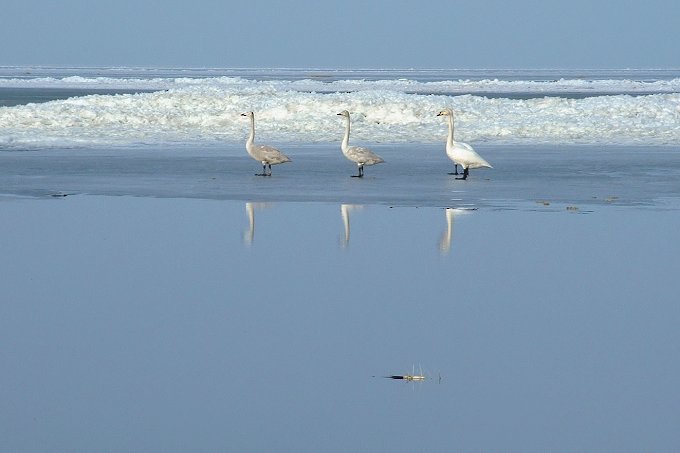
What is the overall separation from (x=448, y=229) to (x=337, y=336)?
16.0 ft

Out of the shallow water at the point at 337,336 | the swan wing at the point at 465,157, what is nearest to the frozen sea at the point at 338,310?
the shallow water at the point at 337,336

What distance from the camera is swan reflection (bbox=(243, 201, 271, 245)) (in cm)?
1180

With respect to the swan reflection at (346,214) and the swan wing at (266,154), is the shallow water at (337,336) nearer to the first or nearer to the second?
the swan reflection at (346,214)

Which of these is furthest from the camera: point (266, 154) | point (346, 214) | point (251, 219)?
point (266, 154)

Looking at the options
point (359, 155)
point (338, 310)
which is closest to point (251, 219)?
point (338, 310)

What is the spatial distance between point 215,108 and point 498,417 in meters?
29.6

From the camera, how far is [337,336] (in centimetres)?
774

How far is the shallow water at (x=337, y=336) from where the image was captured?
6000mm

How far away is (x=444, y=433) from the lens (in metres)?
5.95

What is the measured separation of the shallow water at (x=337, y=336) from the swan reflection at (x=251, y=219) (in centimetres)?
6

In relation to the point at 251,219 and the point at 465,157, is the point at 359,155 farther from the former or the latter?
the point at 251,219

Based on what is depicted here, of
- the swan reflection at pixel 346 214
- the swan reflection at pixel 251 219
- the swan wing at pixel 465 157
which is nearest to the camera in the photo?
the swan reflection at pixel 346 214

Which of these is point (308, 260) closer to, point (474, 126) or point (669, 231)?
point (669, 231)

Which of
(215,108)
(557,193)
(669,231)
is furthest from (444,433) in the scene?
(215,108)
